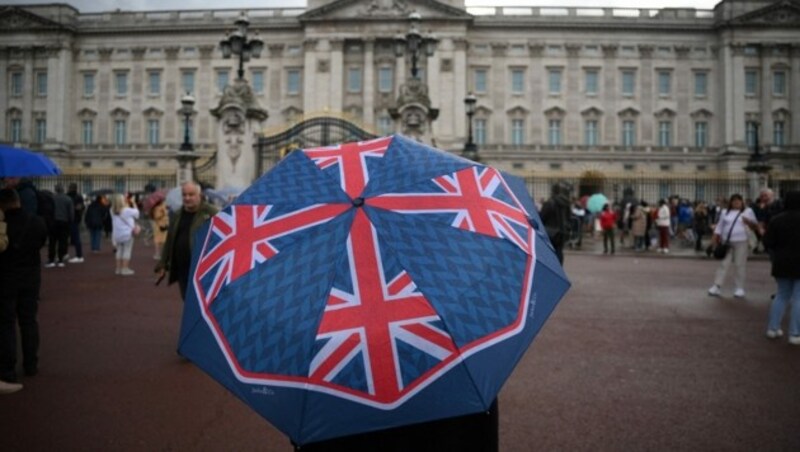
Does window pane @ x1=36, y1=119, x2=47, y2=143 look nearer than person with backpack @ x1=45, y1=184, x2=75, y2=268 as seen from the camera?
No

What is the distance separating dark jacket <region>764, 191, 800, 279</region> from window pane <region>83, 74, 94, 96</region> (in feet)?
185

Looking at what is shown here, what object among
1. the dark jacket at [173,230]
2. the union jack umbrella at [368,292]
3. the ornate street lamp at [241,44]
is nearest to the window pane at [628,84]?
the ornate street lamp at [241,44]

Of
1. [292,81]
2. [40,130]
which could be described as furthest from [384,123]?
[40,130]

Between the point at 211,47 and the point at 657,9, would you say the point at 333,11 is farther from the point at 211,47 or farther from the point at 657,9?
the point at 657,9

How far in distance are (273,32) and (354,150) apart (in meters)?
Answer: 50.8

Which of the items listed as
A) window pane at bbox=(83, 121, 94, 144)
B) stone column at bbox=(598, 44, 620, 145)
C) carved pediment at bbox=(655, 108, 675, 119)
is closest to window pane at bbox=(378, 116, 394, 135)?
stone column at bbox=(598, 44, 620, 145)

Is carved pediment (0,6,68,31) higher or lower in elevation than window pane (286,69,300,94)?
higher

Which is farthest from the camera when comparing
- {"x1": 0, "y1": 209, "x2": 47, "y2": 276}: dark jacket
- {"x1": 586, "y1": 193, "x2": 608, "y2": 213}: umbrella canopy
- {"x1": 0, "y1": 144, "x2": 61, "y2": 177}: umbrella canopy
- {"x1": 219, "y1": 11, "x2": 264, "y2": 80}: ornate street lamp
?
{"x1": 586, "y1": 193, "x2": 608, "y2": 213}: umbrella canopy

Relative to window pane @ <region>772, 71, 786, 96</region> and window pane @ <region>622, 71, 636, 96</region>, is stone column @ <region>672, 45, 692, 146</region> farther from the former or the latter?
window pane @ <region>772, 71, 786, 96</region>

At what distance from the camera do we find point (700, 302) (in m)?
9.38

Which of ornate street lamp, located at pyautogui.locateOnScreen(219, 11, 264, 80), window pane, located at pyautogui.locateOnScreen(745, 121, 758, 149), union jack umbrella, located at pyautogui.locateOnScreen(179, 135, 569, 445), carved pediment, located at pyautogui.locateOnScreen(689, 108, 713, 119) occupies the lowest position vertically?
union jack umbrella, located at pyautogui.locateOnScreen(179, 135, 569, 445)

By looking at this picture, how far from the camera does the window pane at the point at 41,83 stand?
51.6m

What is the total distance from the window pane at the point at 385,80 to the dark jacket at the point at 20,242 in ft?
146

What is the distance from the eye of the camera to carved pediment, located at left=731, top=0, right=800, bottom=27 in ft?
156
